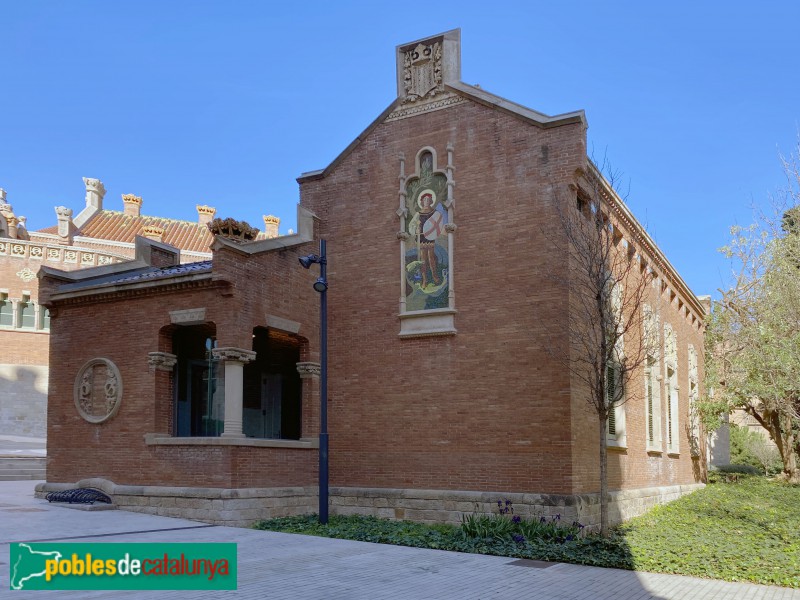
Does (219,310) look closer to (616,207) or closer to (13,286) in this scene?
(616,207)

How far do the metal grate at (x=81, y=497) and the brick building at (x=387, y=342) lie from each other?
0.33 meters

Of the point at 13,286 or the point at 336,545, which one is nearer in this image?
the point at 336,545

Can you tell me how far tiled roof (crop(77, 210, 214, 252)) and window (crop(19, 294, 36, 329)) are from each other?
10.5 metres

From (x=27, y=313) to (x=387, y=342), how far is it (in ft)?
102

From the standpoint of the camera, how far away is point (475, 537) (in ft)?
44.8

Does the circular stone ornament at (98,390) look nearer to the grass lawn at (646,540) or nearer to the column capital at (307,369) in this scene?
the column capital at (307,369)

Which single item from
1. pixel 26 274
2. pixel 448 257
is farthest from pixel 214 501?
pixel 26 274

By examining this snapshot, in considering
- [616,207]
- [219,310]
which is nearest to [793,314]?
[616,207]

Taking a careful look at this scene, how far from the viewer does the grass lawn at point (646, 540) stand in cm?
1133

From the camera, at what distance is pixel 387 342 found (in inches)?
675

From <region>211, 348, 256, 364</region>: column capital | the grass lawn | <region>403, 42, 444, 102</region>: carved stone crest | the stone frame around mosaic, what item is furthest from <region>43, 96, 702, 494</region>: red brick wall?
the grass lawn

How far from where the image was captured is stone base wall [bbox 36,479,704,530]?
48.0 ft

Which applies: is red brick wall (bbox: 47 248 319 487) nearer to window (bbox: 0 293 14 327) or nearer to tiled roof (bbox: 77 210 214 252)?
window (bbox: 0 293 14 327)

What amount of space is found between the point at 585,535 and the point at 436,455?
11.1ft
